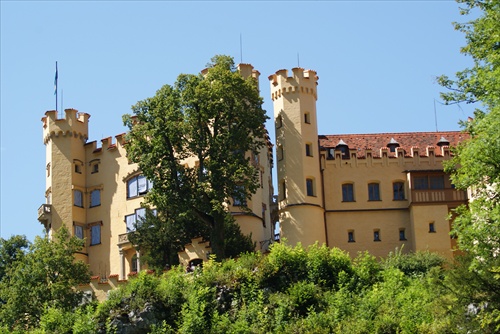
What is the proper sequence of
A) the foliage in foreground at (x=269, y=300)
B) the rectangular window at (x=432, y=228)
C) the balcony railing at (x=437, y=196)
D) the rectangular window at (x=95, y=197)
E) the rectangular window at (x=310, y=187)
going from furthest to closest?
the rectangular window at (x=95, y=197)
the rectangular window at (x=310, y=187)
the balcony railing at (x=437, y=196)
the rectangular window at (x=432, y=228)
the foliage in foreground at (x=269, y=300)

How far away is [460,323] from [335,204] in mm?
28365

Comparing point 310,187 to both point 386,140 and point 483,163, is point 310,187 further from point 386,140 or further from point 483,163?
point 483,163

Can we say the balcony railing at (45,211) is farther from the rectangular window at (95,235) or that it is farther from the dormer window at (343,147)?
the dormer window at (343,147)

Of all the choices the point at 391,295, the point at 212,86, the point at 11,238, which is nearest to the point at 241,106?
the point at 212,86

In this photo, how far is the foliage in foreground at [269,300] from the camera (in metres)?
50.0

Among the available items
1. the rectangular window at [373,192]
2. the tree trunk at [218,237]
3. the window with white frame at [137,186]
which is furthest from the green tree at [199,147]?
the rectangular window at [373,192]

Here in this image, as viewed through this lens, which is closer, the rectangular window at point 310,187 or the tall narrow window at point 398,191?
the rectangular window at point 310,187

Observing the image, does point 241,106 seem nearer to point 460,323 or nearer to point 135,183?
point 135,183

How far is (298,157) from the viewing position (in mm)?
67938

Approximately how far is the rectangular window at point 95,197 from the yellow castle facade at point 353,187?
13.2 m

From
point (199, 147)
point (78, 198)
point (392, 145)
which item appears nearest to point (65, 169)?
point (78, 198)

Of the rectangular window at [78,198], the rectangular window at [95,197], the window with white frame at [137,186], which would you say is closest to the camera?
the window with white frame at [137,186]

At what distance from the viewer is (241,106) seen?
207 feet

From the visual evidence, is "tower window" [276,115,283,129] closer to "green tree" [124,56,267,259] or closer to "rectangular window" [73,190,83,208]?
"green tree" [124,56,267,259]
